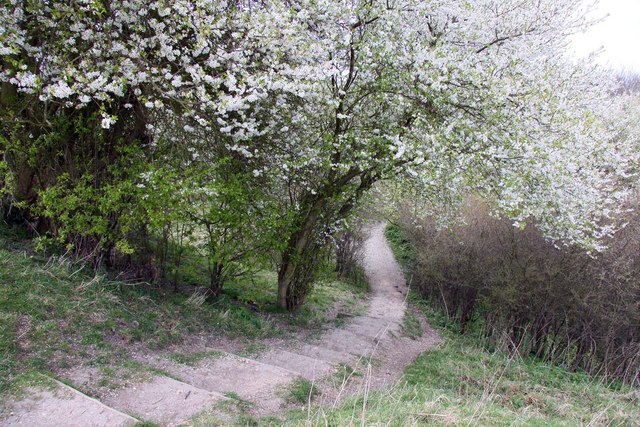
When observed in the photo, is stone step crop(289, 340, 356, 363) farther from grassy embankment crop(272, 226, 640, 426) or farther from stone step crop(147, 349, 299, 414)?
stone step crop(147, 349, 299, 414)

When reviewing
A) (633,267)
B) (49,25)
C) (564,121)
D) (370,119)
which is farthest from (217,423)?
(633,267)

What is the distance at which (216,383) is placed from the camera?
4891 mm

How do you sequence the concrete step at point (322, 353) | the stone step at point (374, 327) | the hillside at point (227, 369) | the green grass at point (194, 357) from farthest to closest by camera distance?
the stone step at point (374, 327) < the concrete step at point (322, 353) < the green grass at point (194, 357) < the hillside at point (227, 369)

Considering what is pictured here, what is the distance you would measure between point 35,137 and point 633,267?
9.78 metres

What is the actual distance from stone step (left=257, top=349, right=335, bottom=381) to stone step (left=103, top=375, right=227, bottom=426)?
1.64 m

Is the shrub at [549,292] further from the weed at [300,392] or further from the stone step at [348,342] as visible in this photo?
the weed at [300,392]

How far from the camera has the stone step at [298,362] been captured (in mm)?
5750

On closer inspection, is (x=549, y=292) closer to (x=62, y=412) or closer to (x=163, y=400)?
(x=163, y=400)

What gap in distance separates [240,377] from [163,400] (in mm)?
1078

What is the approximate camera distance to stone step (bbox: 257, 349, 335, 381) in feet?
18.9

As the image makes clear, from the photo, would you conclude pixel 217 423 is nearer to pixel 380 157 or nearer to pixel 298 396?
pixel 298 396

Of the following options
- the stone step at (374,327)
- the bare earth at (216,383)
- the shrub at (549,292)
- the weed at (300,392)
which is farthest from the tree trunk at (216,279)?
the shrub at (549,292)

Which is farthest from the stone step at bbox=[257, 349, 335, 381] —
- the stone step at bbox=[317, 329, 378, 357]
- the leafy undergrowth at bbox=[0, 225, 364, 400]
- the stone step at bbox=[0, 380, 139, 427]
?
the stone step at bbox=[0, 380, 139, 427]

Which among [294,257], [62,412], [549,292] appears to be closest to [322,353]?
[294,257]
